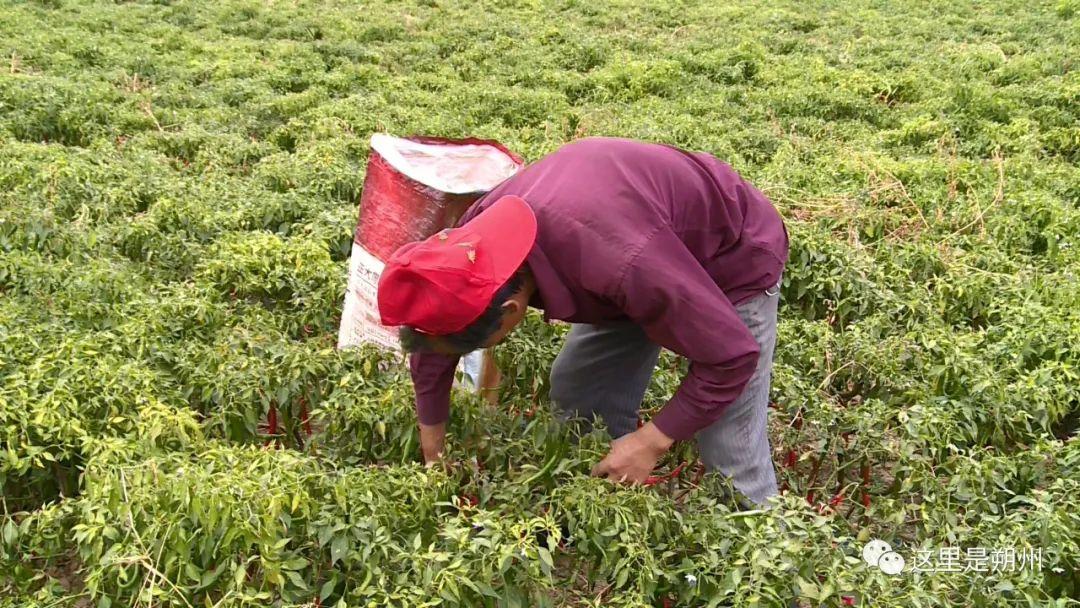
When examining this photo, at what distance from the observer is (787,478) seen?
341 cm

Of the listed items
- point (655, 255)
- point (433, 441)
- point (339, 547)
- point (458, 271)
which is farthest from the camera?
point (433, 441)

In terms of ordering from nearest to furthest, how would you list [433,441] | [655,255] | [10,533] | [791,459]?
[655,255] < [10,533] < [433,441] < [791,459]

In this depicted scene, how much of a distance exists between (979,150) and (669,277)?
237 inches

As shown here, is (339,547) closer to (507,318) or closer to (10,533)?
(507,318)

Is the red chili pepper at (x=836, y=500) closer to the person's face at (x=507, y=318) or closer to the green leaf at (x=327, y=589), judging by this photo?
the person's face at (x=507, y=318)

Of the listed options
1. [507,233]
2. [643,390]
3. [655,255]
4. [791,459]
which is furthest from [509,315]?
[791,459]

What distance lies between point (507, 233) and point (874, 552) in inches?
56.8

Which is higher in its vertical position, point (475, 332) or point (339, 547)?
point (475, 332)

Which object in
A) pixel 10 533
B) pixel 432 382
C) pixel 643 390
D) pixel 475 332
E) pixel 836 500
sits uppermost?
pixel 475 332

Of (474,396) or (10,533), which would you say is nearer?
(10,533)

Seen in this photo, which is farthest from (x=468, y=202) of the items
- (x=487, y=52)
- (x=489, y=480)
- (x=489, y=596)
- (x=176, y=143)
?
(x=487, y=52)

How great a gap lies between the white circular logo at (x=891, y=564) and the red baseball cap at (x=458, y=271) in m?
1.38

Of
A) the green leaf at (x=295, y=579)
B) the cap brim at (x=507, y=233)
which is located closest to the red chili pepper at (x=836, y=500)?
the cap brim at (x=507, y=233)

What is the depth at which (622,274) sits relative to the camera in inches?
87.0
